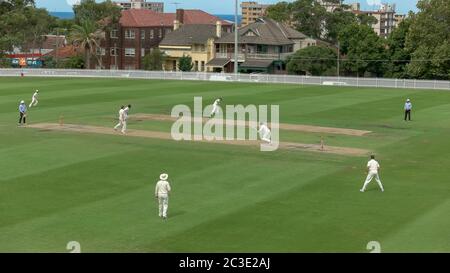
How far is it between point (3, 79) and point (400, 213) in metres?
58.0

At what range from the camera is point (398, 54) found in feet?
281

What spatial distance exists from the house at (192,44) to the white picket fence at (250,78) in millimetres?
23173

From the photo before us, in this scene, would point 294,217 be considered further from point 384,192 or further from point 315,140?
point 315,140

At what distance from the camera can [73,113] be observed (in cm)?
4512

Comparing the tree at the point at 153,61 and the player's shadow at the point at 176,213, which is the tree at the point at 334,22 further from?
the player's shadow at the point at 176,213

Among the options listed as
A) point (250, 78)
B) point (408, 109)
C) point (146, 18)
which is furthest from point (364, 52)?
point (408, 109)

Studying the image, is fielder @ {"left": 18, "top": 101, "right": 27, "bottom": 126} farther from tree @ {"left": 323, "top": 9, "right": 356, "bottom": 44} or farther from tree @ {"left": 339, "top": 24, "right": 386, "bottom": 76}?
tree @ {"left": 323, "top": 9, "right": 356, "bottom": 44}

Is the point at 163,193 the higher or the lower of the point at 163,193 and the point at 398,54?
the lower

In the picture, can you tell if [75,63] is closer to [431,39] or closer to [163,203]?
[431,39]

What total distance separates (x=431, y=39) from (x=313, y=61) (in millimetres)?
18449

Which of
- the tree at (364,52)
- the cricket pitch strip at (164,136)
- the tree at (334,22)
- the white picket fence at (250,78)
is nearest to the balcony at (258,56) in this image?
the tree at (364,52)

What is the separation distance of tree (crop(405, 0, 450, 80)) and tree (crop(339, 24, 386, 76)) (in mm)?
10776
